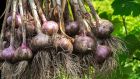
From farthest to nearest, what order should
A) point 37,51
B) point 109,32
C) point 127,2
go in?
point 127,2 < point 109,32 < point 37,51

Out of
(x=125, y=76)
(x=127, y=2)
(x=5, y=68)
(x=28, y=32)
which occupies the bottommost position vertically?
(x=125, y=76)

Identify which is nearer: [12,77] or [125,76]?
[12,77]

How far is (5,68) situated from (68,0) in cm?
36

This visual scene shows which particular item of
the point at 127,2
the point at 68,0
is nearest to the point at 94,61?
the point at 68,0

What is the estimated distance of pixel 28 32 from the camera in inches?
65.8

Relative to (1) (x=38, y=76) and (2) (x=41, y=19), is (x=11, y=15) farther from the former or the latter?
(1) (x=38, y=76)

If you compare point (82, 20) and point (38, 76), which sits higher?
point (82, 20)

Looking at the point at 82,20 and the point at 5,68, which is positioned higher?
the point at 82,20

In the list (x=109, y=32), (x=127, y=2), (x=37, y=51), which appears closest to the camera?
(x=37, y=51)

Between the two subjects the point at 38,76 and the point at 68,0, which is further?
the point at 68,0

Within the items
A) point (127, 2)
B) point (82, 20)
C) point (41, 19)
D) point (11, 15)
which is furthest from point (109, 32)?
point (127, 2)

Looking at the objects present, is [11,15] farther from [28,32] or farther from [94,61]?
[94,61]

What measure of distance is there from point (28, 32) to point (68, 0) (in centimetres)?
25

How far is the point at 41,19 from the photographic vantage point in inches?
67.7
